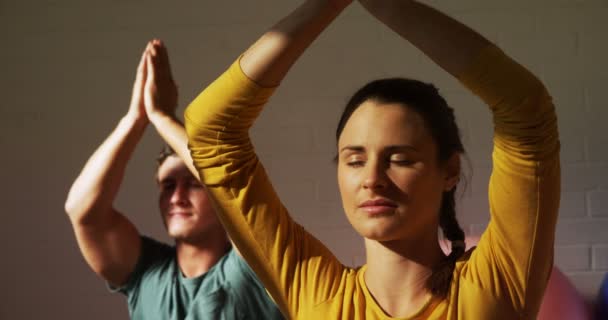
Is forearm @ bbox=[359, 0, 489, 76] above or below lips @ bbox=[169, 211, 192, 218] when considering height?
above

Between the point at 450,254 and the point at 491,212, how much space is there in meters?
0.13

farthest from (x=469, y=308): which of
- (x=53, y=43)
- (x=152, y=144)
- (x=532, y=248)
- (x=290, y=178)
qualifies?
(x=53, y=43)

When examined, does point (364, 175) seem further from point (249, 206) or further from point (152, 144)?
point (152, 144)

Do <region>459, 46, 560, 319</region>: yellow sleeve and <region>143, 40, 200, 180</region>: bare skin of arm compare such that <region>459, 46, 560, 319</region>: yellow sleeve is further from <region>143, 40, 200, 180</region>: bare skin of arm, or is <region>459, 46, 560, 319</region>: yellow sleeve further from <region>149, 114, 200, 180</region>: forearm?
<region>143, 40, 200, 180</region>: bare skin of arm

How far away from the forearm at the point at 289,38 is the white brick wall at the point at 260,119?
4.52ft

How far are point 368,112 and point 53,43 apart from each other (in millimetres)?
1755

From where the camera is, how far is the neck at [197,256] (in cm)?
159

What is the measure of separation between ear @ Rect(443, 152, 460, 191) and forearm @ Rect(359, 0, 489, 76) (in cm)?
19

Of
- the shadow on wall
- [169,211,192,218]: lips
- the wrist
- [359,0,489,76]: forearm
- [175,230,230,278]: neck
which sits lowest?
the shadow on wall

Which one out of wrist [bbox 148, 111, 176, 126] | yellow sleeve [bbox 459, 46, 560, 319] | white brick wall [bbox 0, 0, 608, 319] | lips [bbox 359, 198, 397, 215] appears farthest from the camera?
white brick wall [bbox 0, 0, 608, 319]

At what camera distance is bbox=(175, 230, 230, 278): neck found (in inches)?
62.5

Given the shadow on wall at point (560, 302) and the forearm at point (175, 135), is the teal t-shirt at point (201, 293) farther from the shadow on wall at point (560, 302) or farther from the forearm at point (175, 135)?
the shadow on wall at point (560, 302)

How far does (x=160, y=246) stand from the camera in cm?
170

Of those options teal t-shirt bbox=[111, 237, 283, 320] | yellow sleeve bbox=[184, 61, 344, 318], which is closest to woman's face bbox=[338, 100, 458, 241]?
yellow sleeve bbox=[184, 61, 344, 318]
